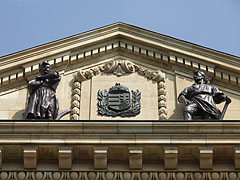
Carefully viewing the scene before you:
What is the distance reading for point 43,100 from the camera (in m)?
23.5

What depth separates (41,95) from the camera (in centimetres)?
2372

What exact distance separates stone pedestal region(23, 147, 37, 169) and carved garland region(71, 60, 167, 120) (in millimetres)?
2312

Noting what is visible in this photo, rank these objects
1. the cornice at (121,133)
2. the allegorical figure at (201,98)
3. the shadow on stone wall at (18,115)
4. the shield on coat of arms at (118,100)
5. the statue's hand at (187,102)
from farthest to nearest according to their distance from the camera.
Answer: the shield on coat of arms at (118,100) < the shadow on stone wall at (18,115) < the statue's hand at (187,102) < the allegorical figure at (201,98) < the cornice at (121,133)

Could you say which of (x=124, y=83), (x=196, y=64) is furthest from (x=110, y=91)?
(x=196, y=64)

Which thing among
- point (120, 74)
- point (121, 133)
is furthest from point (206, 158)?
point (120, 74)

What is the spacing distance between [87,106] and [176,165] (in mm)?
3320

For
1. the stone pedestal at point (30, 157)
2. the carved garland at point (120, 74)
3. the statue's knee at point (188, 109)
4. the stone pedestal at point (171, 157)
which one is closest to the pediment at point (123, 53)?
the carved garland at point (120, 74)

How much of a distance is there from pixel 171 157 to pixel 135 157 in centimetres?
78

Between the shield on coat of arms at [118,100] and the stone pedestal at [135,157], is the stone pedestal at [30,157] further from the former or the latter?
the shield on coat of arms at [118,100]

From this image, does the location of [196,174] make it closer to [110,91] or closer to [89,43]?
[110,91]

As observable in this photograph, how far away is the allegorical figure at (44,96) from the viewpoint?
2328cm

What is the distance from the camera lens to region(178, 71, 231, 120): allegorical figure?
2344cm

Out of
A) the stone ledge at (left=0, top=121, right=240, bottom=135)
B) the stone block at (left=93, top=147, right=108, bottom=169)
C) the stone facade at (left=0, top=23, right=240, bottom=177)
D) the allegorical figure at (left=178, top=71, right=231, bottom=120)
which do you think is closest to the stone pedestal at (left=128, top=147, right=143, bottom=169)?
the stone facade at (left=0, top=23, right=240, bottom=177)

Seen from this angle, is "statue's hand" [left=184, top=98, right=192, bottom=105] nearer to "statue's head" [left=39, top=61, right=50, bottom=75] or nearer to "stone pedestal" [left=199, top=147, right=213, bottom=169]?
"stone pedestal" [left=199, top=147, right=213, bottom=169]
